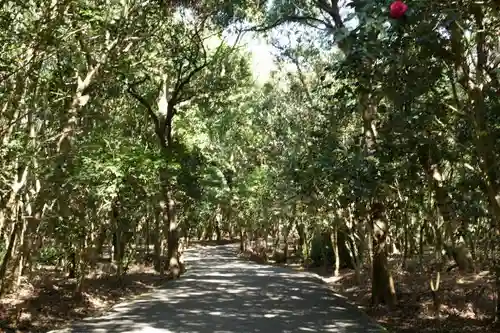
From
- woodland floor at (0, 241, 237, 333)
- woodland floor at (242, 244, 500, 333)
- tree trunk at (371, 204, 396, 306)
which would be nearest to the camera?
woodland floor at (242, 244, 500, 333)

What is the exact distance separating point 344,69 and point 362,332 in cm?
776

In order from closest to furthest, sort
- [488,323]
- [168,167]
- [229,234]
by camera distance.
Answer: [488,323] → [168,167] → [229,234]

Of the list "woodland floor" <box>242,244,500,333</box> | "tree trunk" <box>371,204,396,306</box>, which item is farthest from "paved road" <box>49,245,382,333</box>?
"tree trunk" <box>371,204,396,306</box>

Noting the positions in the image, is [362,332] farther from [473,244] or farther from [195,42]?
[195,42]

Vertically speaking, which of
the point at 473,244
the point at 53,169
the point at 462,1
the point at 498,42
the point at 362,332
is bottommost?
the point at 362,332

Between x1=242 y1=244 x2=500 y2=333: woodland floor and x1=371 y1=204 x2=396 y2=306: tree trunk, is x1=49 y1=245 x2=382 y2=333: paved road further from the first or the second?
x1=371 y1=204 x2=396 y2=306: tree trunk

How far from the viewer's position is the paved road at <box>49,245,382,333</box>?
1185 cm

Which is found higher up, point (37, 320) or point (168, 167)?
point (168, 167)

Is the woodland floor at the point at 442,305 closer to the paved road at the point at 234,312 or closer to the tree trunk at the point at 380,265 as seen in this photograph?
the tree trunk at the point at 380,265

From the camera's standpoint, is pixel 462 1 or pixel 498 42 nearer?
pixel 462 1

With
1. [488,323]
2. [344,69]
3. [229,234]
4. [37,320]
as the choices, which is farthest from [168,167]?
[229,234]

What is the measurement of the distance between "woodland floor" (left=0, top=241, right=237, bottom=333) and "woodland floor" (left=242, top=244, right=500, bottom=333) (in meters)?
7.41

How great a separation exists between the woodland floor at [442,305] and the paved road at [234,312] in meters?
0.59

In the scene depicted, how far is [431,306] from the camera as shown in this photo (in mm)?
12773
